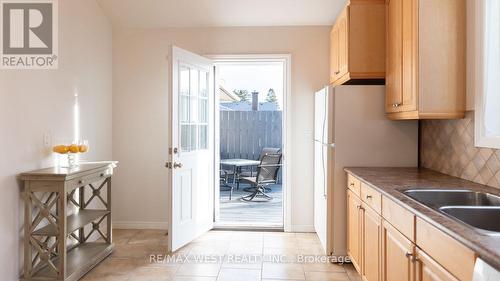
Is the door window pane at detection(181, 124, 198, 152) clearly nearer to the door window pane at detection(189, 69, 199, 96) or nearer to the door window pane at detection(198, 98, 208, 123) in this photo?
the door window pane at detection(198, 98, 208, 123)

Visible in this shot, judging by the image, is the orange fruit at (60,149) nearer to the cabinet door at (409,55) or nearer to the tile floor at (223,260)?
the tile floor at (223,260)

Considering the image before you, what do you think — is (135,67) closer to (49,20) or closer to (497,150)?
(49,20)

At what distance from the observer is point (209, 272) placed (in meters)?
3.12

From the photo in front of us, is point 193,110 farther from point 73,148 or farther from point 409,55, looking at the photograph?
point 409,55

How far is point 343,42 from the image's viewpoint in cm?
341

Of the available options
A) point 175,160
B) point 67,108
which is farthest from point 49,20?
point 175,160

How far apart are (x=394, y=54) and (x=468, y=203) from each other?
4.19ft

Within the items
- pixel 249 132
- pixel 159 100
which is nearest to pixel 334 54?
pixel 159 100

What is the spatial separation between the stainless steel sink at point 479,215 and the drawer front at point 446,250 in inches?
8.2

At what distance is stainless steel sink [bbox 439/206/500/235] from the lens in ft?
5.64

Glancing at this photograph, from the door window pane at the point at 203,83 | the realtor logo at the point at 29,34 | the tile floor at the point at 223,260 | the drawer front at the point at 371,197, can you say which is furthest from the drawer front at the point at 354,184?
the realtor logo at the point at 29,34

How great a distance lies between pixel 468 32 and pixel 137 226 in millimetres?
3774

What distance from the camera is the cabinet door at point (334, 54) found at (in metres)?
3.70

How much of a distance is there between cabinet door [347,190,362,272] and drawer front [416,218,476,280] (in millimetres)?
1160
